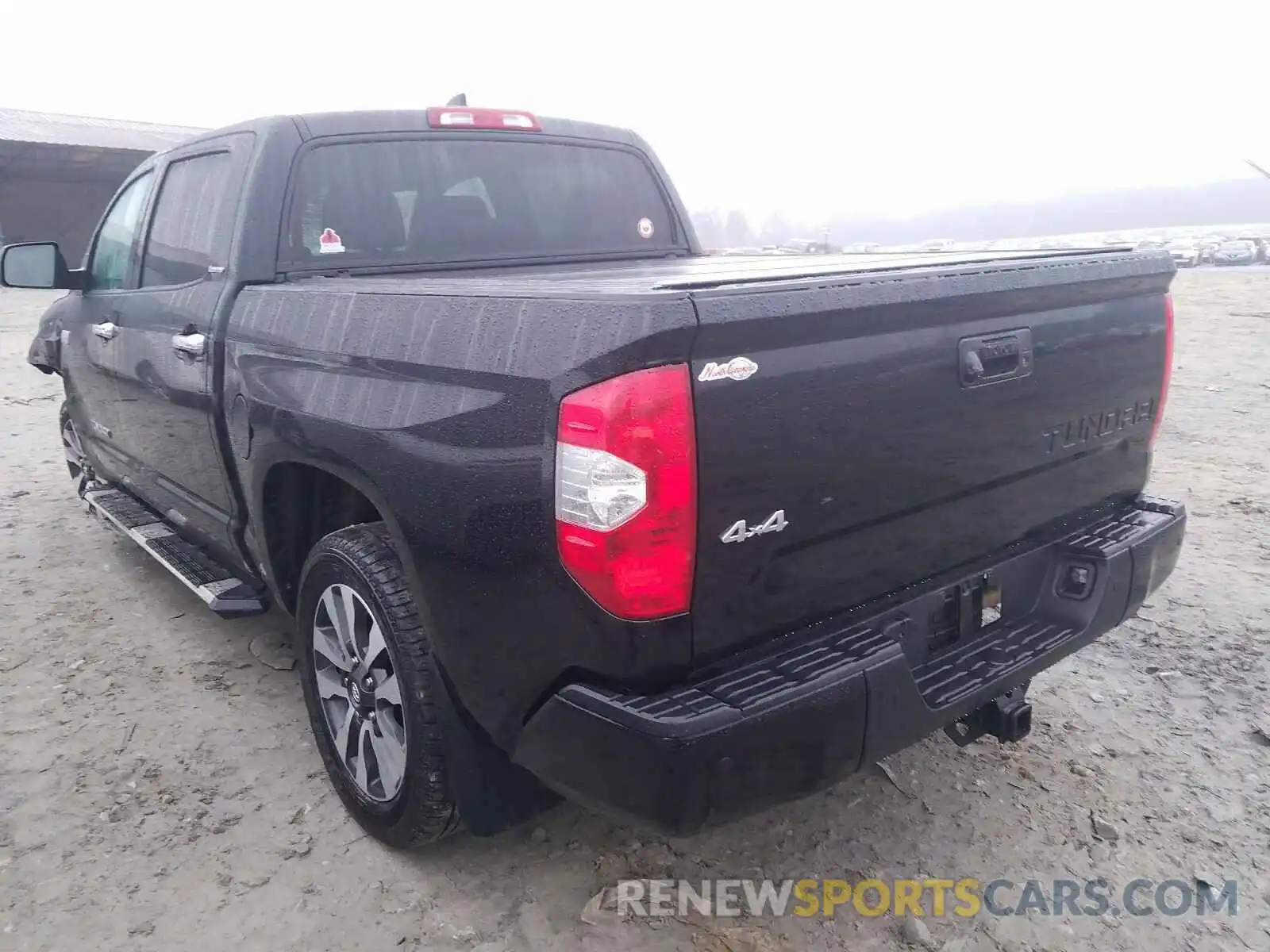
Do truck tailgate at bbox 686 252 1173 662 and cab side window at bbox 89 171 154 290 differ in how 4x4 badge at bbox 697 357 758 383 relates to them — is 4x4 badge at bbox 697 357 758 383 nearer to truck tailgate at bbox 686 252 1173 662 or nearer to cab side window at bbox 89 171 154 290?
truck tailgate at bbox 686 252 1173 662

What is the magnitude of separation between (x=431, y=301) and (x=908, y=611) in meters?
1.29

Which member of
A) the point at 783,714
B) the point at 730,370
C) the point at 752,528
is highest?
the point at 730,370

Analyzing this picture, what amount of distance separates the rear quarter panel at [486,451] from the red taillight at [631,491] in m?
0.04

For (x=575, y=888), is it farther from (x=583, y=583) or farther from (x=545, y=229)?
(x=545, y=229)

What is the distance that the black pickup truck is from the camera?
1779 millimetres

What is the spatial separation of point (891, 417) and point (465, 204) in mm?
2037

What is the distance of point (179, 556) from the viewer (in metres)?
3.73

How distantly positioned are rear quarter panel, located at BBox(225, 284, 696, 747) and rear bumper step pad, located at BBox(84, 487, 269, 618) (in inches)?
40.8

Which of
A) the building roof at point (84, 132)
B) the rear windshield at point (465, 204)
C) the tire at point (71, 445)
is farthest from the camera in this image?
the building roof at point (84, 132)

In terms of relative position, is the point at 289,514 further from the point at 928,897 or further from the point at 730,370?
the point at 928,897

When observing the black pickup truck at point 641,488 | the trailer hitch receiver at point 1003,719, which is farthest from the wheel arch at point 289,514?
the trailer hitch receiver at point 1003,719

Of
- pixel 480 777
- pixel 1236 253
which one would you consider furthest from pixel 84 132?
pixel 480 777

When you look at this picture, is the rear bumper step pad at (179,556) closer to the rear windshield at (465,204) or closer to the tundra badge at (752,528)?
the rear windshield at (465,204)

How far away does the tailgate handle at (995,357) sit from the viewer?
213cm
